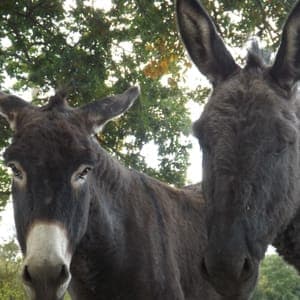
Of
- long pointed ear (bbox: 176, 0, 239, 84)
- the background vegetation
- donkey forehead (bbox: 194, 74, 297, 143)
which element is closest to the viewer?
donkey forehead (bbox: 194, 74, 297, 143)

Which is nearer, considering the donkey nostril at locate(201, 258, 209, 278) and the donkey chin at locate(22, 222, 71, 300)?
the donkey nostril at locate(201, 258, 209, 278)

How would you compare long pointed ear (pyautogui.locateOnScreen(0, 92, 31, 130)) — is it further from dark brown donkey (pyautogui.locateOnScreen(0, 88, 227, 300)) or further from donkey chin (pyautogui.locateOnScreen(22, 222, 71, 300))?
donkey chin (pyautogui.locateOnScreen(22, 222, 71, 300))

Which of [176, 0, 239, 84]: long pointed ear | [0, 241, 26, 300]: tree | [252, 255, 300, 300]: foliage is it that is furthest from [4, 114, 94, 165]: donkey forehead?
[252, 255, 300, 300]: foliage

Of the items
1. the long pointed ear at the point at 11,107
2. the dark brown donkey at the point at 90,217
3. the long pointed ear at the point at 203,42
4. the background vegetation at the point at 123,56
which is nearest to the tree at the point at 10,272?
the background vegetation at the point at 123,56

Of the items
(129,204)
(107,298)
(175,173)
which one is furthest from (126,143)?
(107,298)

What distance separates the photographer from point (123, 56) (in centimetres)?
1076

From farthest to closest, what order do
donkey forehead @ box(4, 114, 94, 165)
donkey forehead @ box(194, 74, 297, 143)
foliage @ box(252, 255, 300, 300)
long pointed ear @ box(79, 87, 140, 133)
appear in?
foliage @ box(252, 255, 300, 300) → long pointed ear @ box(79, 87, 140, 133) → donkey forehead @ box(4, 114, 94, 165) → donkey forehead @ box(194, 74, 297, 143)

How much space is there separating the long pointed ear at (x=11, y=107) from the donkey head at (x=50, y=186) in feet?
0.07

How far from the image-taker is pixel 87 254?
541cm

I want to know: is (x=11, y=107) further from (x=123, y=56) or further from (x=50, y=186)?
(x=123, y=56)

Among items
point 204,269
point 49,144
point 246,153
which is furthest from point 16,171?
point 246,153

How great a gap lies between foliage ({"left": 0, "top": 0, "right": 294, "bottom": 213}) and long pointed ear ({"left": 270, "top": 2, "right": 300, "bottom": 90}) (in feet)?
14.0

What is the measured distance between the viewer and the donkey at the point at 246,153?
3701 millimetres

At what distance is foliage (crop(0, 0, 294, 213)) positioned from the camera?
926 cm
